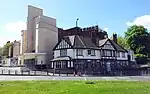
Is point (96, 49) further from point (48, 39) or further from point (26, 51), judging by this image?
point (26, 51)

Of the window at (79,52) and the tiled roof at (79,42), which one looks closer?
the window at (79,52)

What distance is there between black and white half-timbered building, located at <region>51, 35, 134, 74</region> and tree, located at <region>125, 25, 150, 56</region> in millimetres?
19779

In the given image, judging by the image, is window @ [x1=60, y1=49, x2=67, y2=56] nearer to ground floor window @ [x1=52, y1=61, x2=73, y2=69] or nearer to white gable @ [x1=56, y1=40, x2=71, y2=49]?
white gable @ [x1=56, y1=40, x2=71, y2=49]

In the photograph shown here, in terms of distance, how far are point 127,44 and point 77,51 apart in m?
38.2

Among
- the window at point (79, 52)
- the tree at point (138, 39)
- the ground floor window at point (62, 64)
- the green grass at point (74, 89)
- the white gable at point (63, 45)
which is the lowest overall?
the green grass at point (74, 89)

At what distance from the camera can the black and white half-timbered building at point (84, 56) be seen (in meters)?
63.5

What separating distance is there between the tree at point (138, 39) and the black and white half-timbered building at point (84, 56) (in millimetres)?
19779

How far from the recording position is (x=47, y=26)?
75.2 m

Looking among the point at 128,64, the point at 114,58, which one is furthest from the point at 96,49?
the point at 128,64

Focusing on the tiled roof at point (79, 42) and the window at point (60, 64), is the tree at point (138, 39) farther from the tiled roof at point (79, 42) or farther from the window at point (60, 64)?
the window at point (60, 64)

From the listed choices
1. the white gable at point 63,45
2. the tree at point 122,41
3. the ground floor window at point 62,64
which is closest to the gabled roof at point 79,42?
the white gable at point 63,45

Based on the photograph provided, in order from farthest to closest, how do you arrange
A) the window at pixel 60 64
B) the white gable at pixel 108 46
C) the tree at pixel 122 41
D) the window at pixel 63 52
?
the tree at pixel 122 41 → the white gable at pixel 108 46 → the window at pixel 63 52 → the window at pixel 60 64

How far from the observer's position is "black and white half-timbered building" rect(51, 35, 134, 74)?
208ft

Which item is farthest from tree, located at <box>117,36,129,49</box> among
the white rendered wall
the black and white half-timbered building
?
the white rendered wall
